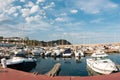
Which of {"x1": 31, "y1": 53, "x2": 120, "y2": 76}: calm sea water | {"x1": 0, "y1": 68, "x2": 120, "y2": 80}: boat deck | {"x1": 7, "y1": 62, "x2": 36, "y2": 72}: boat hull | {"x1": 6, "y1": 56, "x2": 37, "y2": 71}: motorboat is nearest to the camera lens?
{"x1": 0, "y1": 68, "x2": 120, "y2": 80}: boat deck

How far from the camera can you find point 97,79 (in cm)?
647

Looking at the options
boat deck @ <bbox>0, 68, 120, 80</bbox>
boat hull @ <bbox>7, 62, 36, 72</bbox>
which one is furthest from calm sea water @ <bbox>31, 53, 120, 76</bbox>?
boat deck @ <bbox>0, 68, 120, 80</bbox>

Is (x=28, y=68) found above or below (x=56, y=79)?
below

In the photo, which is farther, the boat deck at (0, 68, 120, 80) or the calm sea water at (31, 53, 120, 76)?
the calm sea water at (31, 53, 120, 76)

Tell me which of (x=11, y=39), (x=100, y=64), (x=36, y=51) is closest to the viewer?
(x=100, y=64)

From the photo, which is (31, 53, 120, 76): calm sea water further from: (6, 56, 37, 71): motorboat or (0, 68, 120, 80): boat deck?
(0, 68, 120, 80): boat deck

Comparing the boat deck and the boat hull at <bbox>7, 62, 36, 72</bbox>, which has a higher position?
the boat deck

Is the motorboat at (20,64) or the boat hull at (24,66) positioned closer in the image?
the motorboat at (20,64)

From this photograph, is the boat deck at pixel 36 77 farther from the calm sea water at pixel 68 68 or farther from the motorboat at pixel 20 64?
the motorboat at pixel 20 64

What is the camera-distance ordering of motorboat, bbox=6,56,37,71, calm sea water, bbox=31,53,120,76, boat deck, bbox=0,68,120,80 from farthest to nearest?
motorboat, bbox=6,56,37,71 < calm sea water, bbox=31,53,120,76 < boat deck, bbox=0,68,120,80

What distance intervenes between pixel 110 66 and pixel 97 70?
2.83 meters

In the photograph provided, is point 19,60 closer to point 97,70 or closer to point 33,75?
point 97,70

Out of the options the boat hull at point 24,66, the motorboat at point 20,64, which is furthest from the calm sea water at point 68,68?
the motorboat at point 20,64

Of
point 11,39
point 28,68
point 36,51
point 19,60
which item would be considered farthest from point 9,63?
point 11,39
